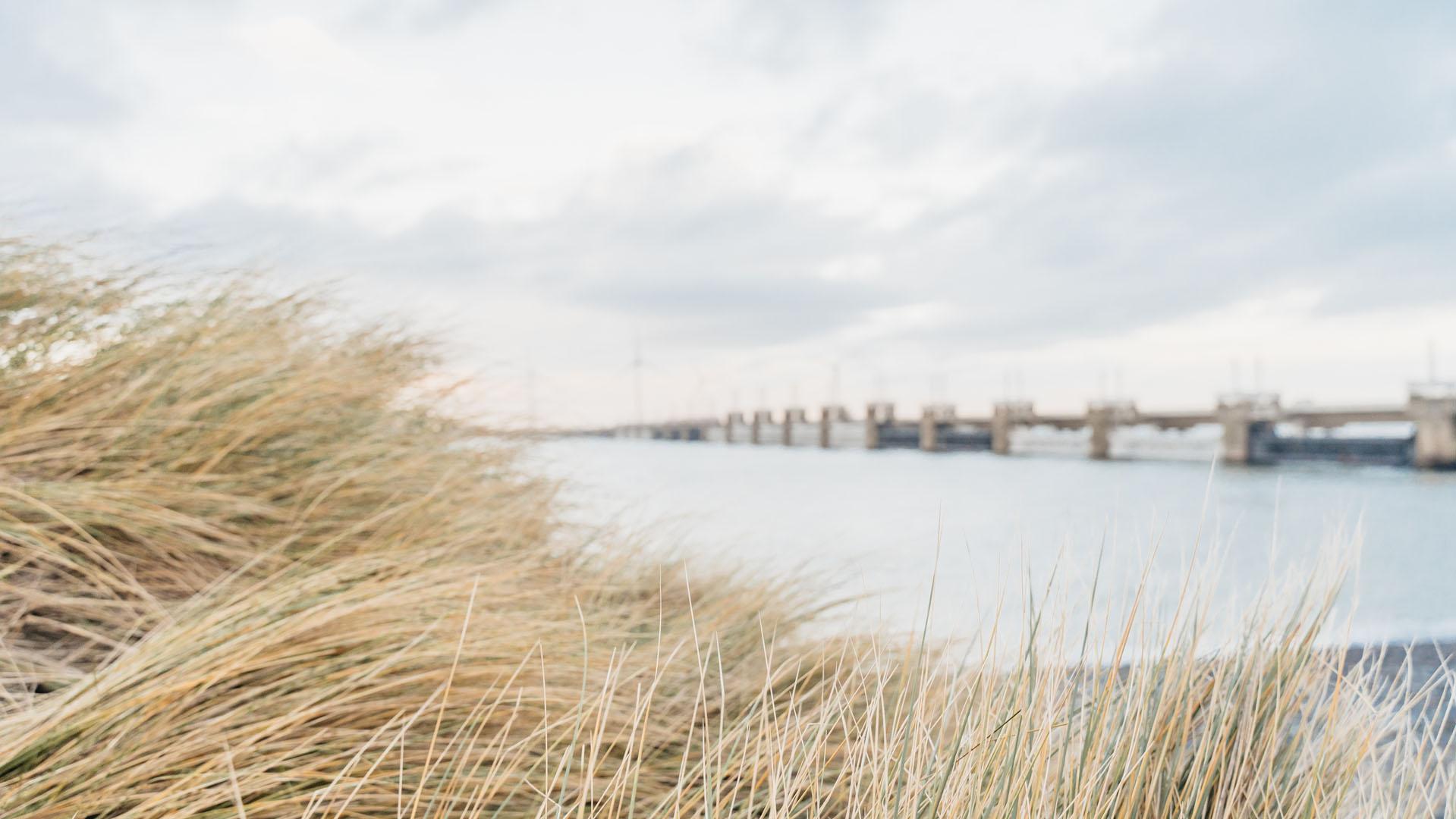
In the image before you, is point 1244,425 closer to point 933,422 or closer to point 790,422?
point 933,422

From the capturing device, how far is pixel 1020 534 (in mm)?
1307

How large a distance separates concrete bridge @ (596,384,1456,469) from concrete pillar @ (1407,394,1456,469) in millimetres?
25

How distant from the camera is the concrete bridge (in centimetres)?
2912

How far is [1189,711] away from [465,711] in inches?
46.5

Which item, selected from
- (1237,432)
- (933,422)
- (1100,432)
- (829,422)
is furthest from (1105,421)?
(829,422)

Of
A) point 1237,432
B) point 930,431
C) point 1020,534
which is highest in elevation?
point 1020,534

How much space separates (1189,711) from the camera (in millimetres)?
1358

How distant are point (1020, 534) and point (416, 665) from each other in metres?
1.02

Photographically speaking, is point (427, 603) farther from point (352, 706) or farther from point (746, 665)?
point (746, 665)

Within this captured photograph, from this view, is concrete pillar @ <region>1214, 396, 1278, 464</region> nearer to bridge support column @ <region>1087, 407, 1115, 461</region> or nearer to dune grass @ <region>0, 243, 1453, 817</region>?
bridge support column @ <region>1087, 407, 1115, 461</region>

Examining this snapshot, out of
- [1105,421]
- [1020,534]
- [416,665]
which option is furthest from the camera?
[1105,421]

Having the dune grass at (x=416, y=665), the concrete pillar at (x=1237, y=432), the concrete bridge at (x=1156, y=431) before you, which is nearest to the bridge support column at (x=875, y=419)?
the concrete bridge at (x=1156, y=431)

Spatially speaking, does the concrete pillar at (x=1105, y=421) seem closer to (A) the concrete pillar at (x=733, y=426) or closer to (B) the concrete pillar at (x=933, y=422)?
(B) the concrete pillar at (x=933, y=422)

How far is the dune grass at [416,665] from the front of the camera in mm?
1104
